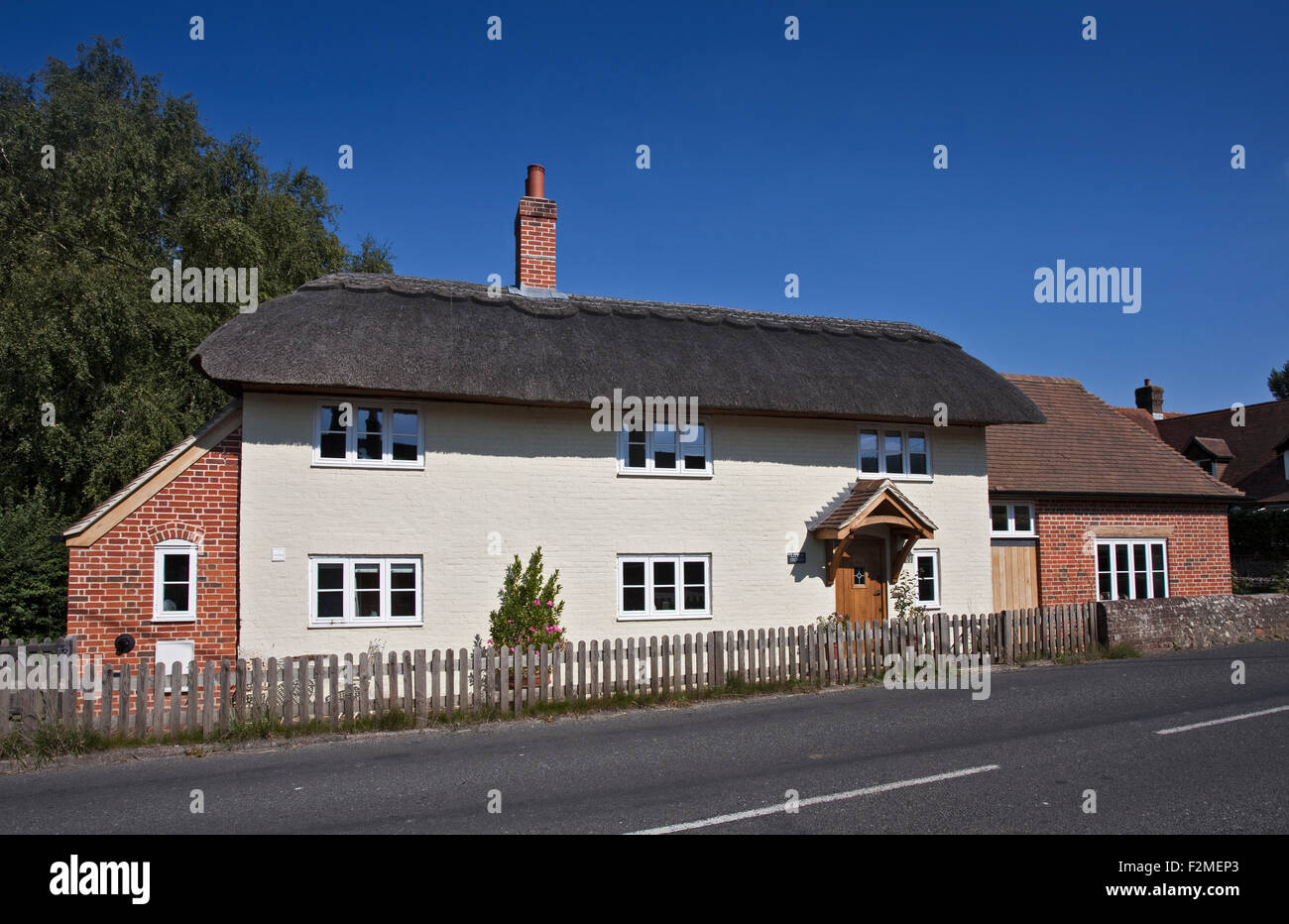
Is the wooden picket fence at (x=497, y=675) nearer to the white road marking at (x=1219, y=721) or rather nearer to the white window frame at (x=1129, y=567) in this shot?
the white window frame at (x=1129, y=567)

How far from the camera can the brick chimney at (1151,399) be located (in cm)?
4000

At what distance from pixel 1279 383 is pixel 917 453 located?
193 ft

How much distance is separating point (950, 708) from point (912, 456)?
6.98m

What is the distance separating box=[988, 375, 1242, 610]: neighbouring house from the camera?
19.3m

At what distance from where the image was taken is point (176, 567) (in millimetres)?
12977

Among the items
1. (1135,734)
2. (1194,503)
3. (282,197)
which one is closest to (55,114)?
(282,197)

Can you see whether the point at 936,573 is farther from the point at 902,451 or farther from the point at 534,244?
the point at 534,244

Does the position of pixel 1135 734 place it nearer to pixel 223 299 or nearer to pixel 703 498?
pixel 703 498

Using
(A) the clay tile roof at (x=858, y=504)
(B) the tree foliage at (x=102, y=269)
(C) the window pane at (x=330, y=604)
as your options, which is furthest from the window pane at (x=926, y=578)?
(B) the tree foliage at (x=102, y=269)

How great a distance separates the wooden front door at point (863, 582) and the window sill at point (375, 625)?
297 inches

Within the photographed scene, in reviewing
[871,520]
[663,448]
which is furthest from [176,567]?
[871,520]

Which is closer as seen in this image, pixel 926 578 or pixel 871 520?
pixel 871 520

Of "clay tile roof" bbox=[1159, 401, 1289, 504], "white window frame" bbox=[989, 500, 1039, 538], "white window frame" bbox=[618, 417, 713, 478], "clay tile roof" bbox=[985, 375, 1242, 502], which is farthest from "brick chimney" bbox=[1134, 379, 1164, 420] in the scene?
→ "white window frame" bbox=[618, 417, 713, 478]

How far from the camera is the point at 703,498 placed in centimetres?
1571
